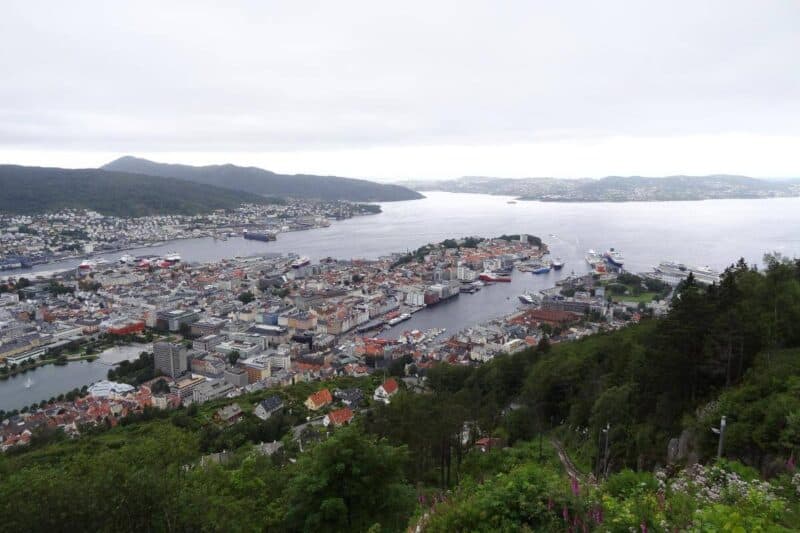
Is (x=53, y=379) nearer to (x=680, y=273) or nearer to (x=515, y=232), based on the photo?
(x=680, y=273)

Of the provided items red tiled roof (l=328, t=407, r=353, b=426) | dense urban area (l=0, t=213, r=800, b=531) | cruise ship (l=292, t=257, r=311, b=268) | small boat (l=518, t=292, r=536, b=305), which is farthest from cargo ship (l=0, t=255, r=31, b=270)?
red tiled roof (l=328, t=407, r=353, b=426)

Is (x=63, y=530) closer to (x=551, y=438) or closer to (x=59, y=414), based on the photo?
(x=551, y=438)

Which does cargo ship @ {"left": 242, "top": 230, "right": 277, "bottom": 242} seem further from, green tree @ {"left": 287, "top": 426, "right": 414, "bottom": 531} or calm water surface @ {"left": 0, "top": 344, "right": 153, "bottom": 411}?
green tree @ {"left": 287, "top": 426, "right": 414, "bottom": 531}

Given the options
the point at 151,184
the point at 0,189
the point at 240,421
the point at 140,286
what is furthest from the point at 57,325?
the point at 151,184

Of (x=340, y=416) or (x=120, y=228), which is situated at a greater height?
(x=120, y=228)

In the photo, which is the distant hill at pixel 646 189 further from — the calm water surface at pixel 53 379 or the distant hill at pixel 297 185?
the calm water surface at pixel 53 379

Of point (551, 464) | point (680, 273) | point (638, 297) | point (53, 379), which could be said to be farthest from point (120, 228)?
point (551, 464)
